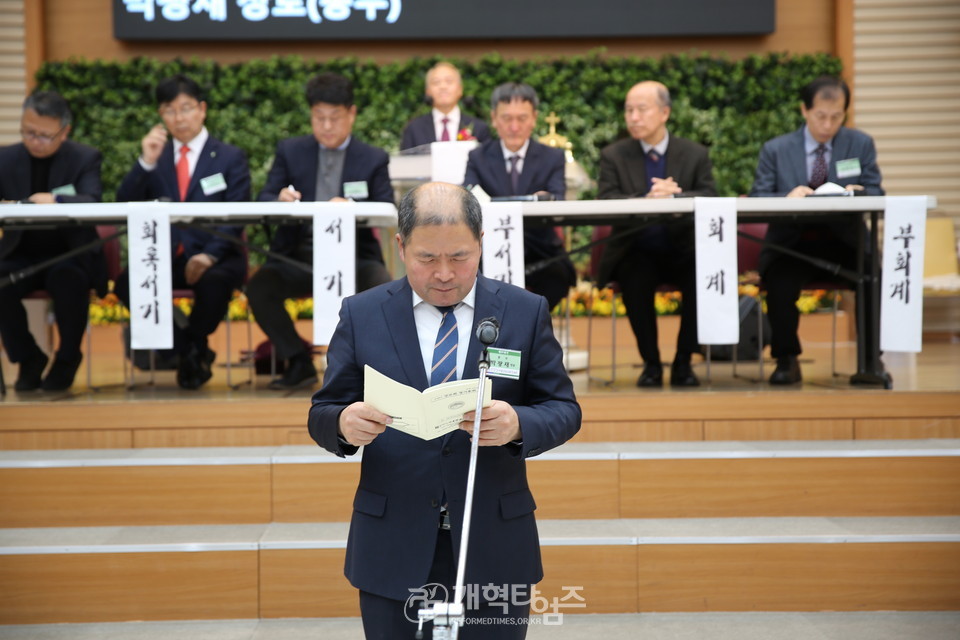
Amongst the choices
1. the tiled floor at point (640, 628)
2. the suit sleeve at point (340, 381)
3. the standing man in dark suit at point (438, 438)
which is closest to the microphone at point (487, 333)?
the standing man in dark suit at point (438, 438)

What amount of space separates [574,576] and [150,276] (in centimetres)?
197

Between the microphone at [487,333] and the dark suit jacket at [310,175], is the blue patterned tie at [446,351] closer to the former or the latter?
the microphone at [487,333]

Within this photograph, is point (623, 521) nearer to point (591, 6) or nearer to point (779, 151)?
point (779, 151)

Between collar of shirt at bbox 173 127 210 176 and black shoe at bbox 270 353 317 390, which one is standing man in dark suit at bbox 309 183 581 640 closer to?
black shoe at bbox 270 353 317 390

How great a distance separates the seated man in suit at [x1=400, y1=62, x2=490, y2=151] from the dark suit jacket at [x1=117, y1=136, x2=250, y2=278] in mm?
1475

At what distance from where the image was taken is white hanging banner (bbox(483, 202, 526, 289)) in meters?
3.88

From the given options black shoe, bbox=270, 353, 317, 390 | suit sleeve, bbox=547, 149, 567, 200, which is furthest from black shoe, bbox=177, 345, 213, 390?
suit sleeve, bbox=547, 149, 567, 200

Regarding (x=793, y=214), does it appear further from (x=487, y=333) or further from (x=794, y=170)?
(x=487, y=333)

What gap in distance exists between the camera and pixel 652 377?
14.1 ft

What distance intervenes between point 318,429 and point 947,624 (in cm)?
216

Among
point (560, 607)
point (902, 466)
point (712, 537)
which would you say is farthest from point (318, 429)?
point (902, 466)

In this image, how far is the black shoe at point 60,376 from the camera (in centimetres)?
429

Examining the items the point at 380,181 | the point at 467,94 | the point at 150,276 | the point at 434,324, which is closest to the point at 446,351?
the point at 434,324

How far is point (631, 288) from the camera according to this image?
439 cm
